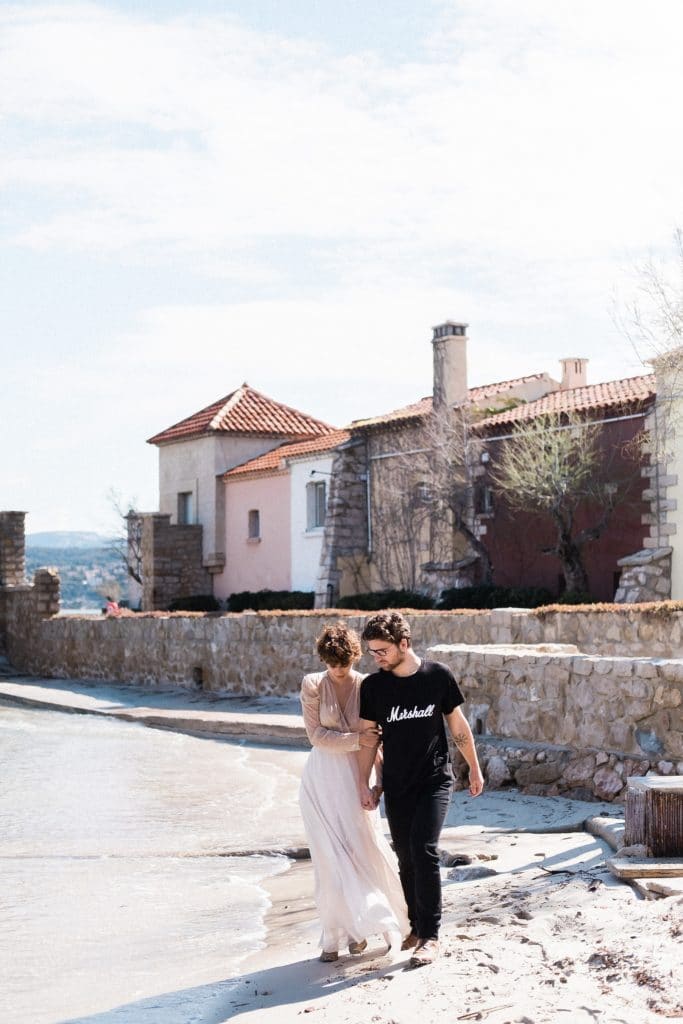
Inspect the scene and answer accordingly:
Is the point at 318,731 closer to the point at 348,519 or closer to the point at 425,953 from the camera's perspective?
the point at 425,953

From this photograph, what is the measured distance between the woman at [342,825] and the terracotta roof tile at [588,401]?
19.6 metres

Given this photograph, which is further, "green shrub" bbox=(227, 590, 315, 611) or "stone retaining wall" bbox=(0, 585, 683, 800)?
"green shrub" bbox=(227, 590, 315, 611)

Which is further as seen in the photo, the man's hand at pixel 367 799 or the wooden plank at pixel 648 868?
the wooden plank at pixel 648 868

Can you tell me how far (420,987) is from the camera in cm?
548

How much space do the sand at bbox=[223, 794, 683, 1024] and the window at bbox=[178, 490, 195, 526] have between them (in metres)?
34.3

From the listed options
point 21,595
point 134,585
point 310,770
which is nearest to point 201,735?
point 310,770

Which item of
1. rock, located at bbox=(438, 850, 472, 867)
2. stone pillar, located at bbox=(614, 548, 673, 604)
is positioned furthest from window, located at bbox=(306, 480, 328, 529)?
rock, located at bbox=(438, 850, 472, 867)

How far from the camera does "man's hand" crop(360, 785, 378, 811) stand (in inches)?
248

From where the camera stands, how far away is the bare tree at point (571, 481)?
2581cm

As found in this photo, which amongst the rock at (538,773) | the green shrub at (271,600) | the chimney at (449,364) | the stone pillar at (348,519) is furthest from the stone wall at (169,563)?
the rock at (538,773)

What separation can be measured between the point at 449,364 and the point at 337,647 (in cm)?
2609

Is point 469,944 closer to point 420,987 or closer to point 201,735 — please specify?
point 420,987

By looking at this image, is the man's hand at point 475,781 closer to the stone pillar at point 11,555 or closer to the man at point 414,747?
the man at point 414,747

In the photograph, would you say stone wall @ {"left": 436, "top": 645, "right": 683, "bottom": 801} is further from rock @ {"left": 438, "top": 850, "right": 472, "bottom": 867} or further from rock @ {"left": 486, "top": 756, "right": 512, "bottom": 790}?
rock @ {"left": 438, "top": 850, "right": 472, "bottom": 867}
